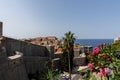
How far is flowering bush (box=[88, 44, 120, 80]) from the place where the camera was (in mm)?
6698

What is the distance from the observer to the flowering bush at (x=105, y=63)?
6.70 m

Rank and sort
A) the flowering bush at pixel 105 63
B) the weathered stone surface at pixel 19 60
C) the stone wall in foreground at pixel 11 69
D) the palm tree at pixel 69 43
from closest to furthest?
the flowering bush at pixel 105 63 < the stone wall in foreground at pixel 11 69 < the weathered stone surface at pixel 19 60 < the palm tree at pixel 69 43

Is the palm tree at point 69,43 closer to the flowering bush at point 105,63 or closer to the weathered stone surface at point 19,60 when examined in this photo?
the weathered stone surface at point 19,60

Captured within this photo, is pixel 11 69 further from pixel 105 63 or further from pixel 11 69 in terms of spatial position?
pixel 105 63

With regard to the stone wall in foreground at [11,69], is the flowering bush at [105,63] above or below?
above

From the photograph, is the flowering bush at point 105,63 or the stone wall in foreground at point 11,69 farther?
the stone wall in foreground at point 11,69

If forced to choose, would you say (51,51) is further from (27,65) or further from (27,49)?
(27,65)

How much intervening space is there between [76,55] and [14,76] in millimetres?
37323

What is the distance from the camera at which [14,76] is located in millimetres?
23516

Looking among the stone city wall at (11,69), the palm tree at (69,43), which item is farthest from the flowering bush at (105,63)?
the palm tree at (69,43)

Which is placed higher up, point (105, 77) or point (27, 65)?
point (105, 77)

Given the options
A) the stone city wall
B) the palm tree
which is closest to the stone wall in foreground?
the stone city wall

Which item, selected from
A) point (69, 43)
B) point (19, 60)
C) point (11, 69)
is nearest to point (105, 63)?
point (11, 69)

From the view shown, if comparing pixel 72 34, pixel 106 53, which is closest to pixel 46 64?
pixel 72 34
